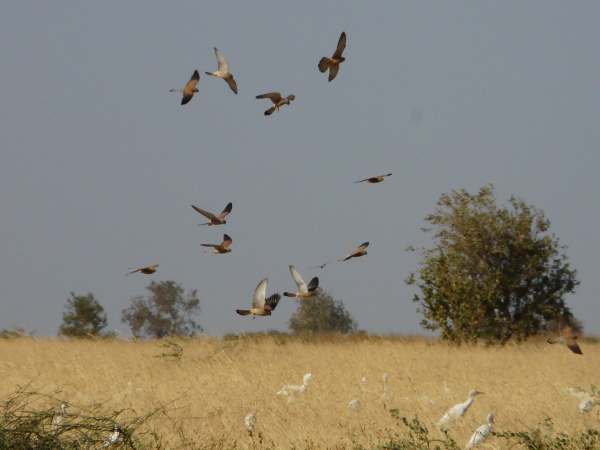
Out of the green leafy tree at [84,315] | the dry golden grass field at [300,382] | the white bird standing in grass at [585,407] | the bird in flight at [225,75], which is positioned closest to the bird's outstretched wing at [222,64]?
the bird in flight at [225,75]

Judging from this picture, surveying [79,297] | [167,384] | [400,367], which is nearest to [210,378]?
[167,384]

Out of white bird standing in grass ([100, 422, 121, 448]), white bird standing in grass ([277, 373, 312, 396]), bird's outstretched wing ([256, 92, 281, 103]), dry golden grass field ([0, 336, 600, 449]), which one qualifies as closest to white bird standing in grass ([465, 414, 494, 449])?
dry golden grass field ([0, 336, 600, 449])

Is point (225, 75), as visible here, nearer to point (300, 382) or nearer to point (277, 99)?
point (277, 99)

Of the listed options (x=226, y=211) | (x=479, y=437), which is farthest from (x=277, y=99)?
(x=479, y=437)

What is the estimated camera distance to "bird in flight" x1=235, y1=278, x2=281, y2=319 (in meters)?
8.99

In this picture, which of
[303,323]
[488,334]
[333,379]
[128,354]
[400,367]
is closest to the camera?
[333,379]

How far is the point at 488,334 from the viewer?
77.4 feet

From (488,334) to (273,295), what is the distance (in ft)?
52.3

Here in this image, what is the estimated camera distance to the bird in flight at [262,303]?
8.99 metres

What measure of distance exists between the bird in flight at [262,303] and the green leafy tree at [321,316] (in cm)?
3585

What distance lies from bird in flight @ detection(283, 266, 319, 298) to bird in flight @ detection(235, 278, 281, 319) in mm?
372

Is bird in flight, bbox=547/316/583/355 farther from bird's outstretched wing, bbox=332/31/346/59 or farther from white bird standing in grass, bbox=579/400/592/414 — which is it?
bird's outstretched wing, bbox=332/31/346/59

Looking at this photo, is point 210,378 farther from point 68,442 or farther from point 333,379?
point 68,442

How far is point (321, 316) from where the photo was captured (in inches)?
1797
